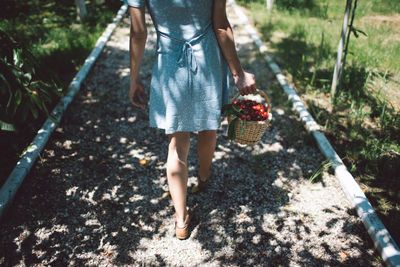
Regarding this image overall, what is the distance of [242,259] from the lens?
108 inches

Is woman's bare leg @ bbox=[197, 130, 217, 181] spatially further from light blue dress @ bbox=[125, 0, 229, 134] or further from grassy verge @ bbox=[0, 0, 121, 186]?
grassy verge @ bbox=[0, 0, 121, 186]

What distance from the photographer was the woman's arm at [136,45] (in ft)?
7.04

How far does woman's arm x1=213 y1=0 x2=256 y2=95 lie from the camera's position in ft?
7.17

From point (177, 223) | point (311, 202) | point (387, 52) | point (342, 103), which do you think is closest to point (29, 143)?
point (177, 223)

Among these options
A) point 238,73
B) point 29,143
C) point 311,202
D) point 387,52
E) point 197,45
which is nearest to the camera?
point 197,45

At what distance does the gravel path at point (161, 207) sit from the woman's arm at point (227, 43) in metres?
1.34

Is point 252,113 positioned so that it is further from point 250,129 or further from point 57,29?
point 57,29

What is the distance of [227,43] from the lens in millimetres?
2334

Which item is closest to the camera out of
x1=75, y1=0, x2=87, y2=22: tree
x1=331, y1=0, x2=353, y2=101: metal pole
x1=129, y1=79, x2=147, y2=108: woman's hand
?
x1=129, y1=79, x2=147, y2=108: woman's hand

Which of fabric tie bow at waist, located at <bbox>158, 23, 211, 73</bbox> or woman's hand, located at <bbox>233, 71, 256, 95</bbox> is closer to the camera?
fabric tie bow at waist, located at <bbox>158, 23, 211, 73</bbox>

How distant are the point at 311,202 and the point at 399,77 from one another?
9.65 feet

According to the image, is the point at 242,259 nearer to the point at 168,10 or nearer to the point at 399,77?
the point at 168,10

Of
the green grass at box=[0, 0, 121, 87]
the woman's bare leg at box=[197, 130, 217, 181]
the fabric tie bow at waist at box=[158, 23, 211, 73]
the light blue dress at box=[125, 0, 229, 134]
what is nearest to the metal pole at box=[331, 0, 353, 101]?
the woman's bare leg at box=[197, 130, 217, 181]

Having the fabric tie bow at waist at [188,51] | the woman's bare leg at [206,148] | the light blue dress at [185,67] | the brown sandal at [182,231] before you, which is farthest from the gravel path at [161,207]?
the fabric tie bow at waist at [188,51]
